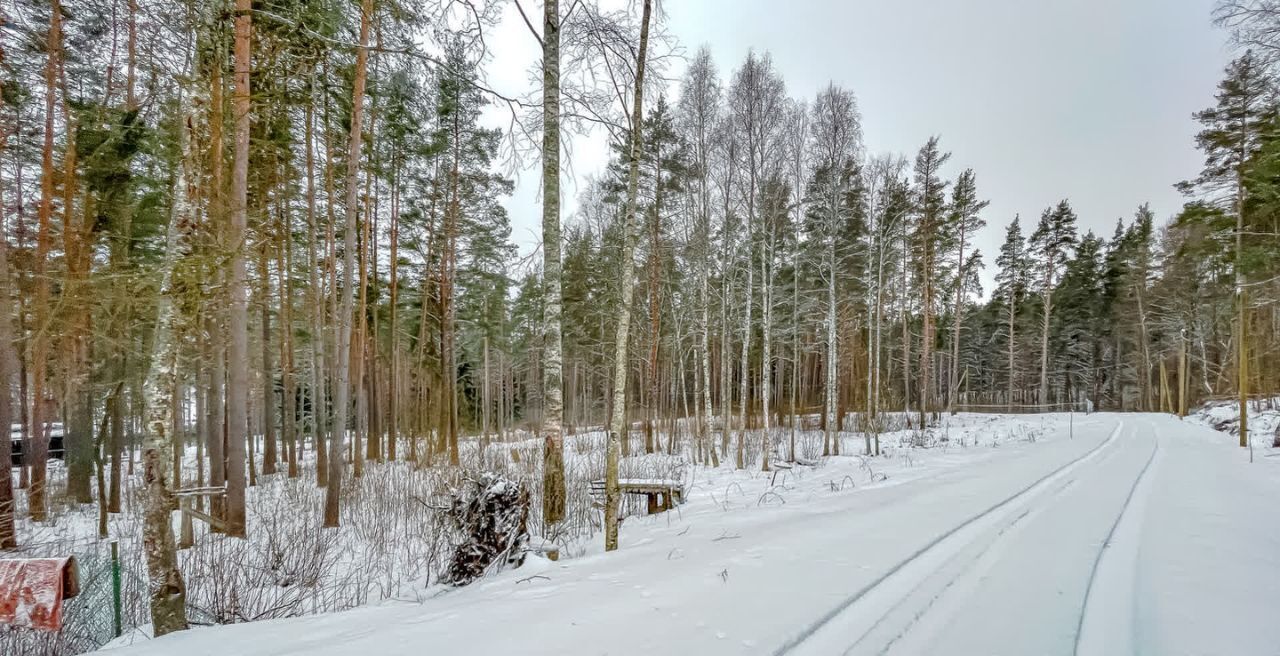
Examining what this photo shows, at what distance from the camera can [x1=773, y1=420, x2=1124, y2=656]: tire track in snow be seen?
2635 millimetres

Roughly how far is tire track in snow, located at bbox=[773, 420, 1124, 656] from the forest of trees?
8.19ft

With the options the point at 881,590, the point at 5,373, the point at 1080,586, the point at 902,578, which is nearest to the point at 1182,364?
the point at 1080,586

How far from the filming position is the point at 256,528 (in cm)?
753

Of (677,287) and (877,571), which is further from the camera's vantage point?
(677,287)

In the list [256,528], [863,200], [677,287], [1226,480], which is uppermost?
[863,200]

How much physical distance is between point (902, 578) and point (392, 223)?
1543 cm

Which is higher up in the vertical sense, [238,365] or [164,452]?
[238,365]

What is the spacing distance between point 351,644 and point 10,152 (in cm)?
1339

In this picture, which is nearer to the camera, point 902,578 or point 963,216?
point 902,578

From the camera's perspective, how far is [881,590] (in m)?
3.19

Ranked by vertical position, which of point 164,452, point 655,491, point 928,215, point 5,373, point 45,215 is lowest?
point 655,491

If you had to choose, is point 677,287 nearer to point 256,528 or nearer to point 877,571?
point 256,528

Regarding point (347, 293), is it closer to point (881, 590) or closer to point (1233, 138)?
point (881, 590)

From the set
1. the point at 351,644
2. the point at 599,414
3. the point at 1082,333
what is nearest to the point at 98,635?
the point at 351,644
